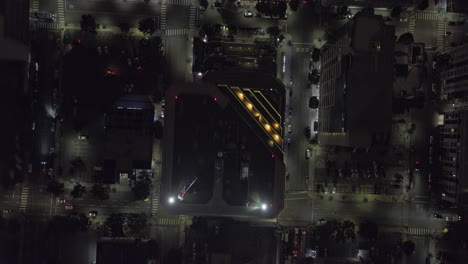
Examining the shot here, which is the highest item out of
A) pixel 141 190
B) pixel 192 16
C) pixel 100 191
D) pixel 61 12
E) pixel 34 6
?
pixel 34 6

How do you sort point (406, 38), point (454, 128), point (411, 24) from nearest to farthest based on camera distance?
point (454, 128) → point (406, 38) → point (411, 24)

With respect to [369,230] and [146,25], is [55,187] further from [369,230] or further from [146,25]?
[369,230]

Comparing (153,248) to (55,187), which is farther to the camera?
(153,248)

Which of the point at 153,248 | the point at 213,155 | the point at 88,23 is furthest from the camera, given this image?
the point at 153,248

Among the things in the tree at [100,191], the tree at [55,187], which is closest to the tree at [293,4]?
the tree at [100,191]

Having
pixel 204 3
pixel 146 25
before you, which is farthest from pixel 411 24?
pixel 146 25

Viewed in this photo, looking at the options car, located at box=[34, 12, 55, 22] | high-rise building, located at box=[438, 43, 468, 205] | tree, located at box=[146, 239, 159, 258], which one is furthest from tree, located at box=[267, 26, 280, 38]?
tree, located at box=[146, 239, 159, 258]
